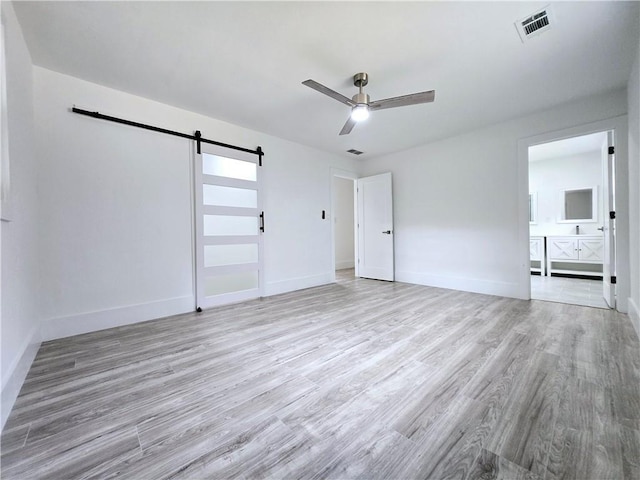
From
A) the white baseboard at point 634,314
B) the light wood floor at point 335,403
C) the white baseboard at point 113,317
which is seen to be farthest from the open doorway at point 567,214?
the white baseboard at point 113,317

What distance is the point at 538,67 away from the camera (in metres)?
2.55

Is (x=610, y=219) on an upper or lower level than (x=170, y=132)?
lower

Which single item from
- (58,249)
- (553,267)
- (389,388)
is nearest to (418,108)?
(389,388)

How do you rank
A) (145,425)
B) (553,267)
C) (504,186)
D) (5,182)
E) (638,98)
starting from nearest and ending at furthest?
(145,425) → (5,182) → (638,98) → (504,186) → (553,267)

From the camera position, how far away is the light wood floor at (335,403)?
113cm

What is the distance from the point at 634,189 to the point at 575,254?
3.52m

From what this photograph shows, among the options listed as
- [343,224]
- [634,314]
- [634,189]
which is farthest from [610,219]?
[343,224]

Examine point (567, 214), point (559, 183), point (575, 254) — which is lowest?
point (575, 254)

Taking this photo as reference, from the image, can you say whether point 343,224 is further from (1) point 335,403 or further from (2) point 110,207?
(1) point 335,403

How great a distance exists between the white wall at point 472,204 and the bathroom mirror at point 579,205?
3.32 metres

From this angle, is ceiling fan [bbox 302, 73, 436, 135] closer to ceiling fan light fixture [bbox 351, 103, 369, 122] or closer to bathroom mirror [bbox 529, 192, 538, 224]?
ceiling fan light fixture [bbox 351, 103, 369, 122]

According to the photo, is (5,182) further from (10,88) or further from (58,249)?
(58,249)

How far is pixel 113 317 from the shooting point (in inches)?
112

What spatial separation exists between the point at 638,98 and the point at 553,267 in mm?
4570
